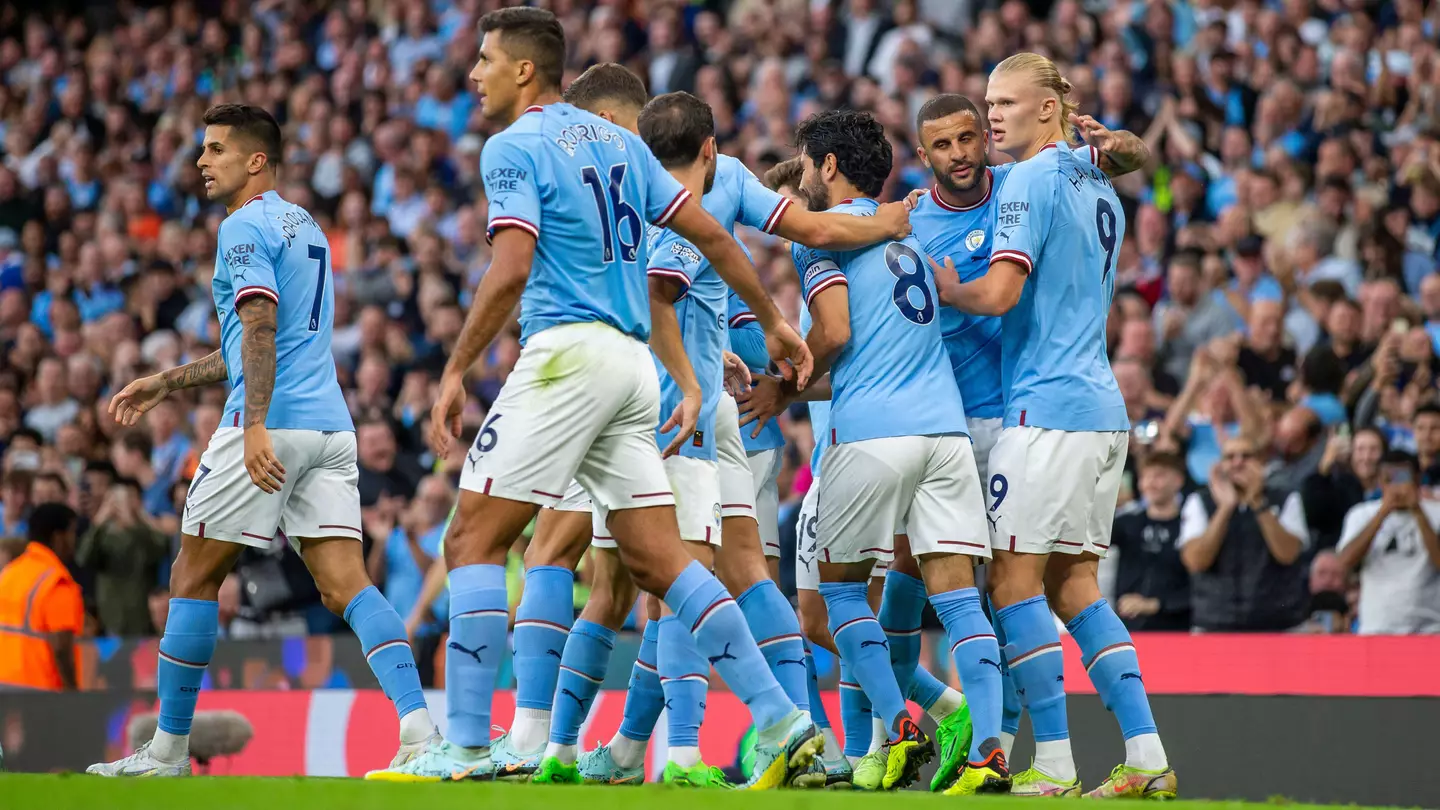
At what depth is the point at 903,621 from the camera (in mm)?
6879

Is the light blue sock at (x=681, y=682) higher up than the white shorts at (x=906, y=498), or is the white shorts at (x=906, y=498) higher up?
the white shorts at (x=906, y=498)

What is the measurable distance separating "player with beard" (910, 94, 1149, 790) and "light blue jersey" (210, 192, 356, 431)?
243 cm

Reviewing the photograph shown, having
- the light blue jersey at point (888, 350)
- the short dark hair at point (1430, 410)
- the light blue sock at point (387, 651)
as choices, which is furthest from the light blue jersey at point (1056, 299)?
the short dark hair at point (1430, 410)

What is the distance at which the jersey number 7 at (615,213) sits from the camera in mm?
5434

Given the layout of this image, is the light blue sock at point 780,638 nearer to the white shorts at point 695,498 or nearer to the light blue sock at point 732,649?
the white shorts at point 695,498

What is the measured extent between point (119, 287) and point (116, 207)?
1400 millimetres

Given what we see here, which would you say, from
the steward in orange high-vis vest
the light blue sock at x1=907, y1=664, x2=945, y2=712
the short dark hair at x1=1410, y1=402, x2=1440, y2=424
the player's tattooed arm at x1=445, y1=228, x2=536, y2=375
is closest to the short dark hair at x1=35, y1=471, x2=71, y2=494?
the steward in orange high-vis vest

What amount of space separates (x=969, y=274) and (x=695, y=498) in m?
1.49

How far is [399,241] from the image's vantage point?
1581cm

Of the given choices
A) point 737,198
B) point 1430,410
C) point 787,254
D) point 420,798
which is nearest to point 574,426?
point 420,798

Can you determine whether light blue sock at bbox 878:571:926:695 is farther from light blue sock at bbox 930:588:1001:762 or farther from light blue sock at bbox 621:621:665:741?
light blue sock at bbox 621:621:665:741

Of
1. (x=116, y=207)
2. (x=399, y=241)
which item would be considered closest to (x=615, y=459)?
(x=399, y=241)

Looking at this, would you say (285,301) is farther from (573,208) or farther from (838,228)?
(838,228)

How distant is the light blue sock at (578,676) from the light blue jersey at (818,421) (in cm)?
113
